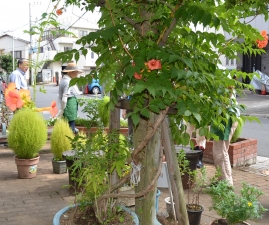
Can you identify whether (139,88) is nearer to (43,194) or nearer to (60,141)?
(43,194)

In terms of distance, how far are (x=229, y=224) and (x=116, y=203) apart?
1.33 meters

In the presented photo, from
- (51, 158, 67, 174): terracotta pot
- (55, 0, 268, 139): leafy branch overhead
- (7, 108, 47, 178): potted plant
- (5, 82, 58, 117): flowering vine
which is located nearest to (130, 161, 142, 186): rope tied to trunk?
(55, 0, 268, 139): leafy branch overhead

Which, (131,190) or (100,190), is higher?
(100,190)

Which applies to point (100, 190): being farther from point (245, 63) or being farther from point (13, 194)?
point (245, 63)

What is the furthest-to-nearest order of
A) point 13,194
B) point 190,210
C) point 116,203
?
point 13,194 < point 190,210 < point 116,203

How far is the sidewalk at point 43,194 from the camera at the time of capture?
488 cm

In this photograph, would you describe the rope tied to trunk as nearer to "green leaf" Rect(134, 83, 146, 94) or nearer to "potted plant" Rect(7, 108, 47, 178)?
"green leaf" Rect(134, 83, 146, 94)

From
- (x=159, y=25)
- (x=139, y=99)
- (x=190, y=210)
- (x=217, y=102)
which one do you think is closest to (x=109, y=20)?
(x=159, y=25)

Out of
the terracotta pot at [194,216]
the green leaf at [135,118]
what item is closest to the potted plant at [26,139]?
the terracotta pot at [194,216]

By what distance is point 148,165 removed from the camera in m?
3.24

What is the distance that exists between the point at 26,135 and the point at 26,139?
0.07m

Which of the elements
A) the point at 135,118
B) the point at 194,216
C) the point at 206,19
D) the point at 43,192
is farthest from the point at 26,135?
the point at 206,19

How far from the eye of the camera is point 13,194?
5.75 meters

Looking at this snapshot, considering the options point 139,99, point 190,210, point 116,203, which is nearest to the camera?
point 139,99
